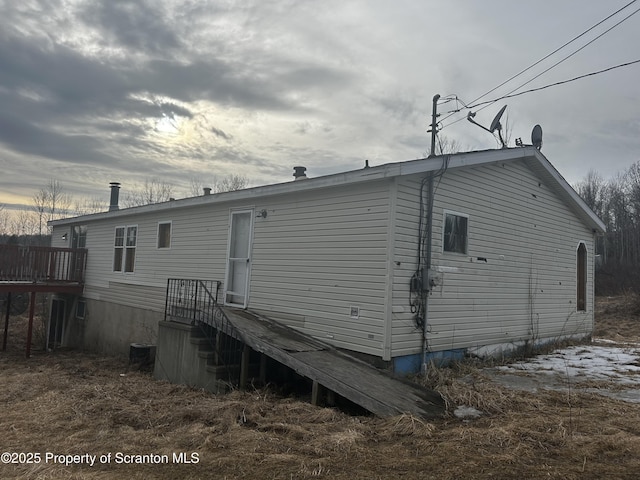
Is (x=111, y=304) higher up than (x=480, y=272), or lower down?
lower down

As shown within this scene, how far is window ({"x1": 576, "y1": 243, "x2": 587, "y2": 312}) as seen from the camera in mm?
12320

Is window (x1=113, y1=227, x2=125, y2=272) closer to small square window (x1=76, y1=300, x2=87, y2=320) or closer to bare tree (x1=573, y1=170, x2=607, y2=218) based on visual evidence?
small square window (x1=76, y1=300, x2=87, y2=320)

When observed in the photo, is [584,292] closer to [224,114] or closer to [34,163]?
[224,114]

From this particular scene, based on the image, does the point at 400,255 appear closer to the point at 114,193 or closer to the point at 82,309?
the point at 82,309

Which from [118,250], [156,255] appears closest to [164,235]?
[156,255]

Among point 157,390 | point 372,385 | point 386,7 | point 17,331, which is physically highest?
point 386,7

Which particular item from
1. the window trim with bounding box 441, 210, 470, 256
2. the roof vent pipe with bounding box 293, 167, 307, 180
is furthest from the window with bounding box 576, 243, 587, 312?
the roof vent pipe with bounding box 293, 167, 307, 180

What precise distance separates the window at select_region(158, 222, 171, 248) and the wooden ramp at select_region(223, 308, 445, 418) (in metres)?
5.10

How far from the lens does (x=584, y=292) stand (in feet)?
40.7

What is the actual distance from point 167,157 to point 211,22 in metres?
13.4

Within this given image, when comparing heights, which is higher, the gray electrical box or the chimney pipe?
the chimney pipe

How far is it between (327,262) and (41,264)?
11.5 metres

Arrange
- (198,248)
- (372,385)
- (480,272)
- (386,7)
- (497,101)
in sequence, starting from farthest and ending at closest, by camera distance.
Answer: (497,101) → (198,248) → (386,7) → (480,272) → (372,385)

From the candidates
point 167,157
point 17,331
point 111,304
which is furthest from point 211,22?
point 17,331
